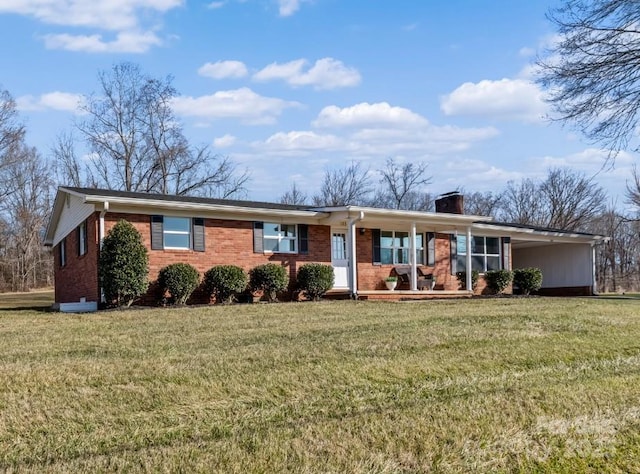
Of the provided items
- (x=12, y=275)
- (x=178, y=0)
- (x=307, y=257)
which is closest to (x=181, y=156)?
(x=12, y=275)

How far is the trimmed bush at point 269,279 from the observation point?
55.1ft

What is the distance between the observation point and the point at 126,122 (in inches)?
1348

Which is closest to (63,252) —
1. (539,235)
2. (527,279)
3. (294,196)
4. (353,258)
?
(353,258)

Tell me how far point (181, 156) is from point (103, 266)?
21400 millimetres

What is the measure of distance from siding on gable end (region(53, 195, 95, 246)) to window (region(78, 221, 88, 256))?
0.55ft

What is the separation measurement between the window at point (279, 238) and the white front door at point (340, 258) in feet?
5.47

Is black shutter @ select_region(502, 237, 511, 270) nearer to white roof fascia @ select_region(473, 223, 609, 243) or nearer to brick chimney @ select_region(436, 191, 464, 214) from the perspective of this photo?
white roof fascia @ select_region(473, 223, 609, 243)

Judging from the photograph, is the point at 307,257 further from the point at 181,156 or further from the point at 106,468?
the point at 181,156

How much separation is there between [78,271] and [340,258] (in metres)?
8.19

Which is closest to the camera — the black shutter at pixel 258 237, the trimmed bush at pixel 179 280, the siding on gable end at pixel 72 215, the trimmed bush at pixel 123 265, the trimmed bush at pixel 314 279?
the trimmed bush at pixel 123 265

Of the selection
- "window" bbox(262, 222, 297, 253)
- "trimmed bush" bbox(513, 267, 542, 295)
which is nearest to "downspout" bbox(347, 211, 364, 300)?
"window" bbox(262, 222, 297, 253)

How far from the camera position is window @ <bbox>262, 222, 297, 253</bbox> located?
17.9 m

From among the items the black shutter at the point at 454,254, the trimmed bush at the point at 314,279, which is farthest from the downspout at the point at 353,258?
the black shutter at the point at 454,254

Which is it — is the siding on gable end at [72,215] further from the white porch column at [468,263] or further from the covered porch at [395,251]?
the white porch column at [468,263]
